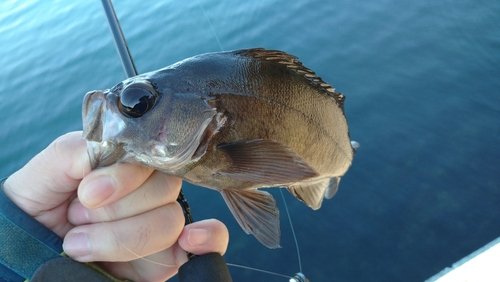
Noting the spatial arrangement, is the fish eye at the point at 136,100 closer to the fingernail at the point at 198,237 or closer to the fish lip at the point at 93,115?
the fish lip at the point at 93,115

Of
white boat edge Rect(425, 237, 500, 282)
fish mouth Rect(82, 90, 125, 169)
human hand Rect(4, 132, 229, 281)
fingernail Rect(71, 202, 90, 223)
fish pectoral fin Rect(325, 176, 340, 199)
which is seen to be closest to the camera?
fish mouth Rect(82, 90, 125, 169)

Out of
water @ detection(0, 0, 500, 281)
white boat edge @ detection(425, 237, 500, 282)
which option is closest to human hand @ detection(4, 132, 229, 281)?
white boat edge @ detection(425, 237, 500, 282)

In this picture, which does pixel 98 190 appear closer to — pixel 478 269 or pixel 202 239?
pixel 202 239

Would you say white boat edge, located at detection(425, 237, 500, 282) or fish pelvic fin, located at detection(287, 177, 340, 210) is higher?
fish pelvic fin, located at detection(287, 177, 340, 210)

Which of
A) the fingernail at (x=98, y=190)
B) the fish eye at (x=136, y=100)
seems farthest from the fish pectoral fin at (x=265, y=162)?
the fingernail at (x=98, y=190)

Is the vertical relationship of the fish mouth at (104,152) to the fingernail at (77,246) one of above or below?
above

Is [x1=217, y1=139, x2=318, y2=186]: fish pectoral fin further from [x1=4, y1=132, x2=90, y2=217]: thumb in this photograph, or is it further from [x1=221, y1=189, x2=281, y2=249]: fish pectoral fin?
[x1=4, y1=132, x2=90, y2=217]: thumb

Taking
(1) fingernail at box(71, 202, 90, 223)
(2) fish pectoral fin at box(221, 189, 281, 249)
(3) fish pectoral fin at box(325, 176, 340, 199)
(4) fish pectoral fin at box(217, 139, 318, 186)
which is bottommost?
(3) fish pectoral fin at box(325, 176, 340, 199)
